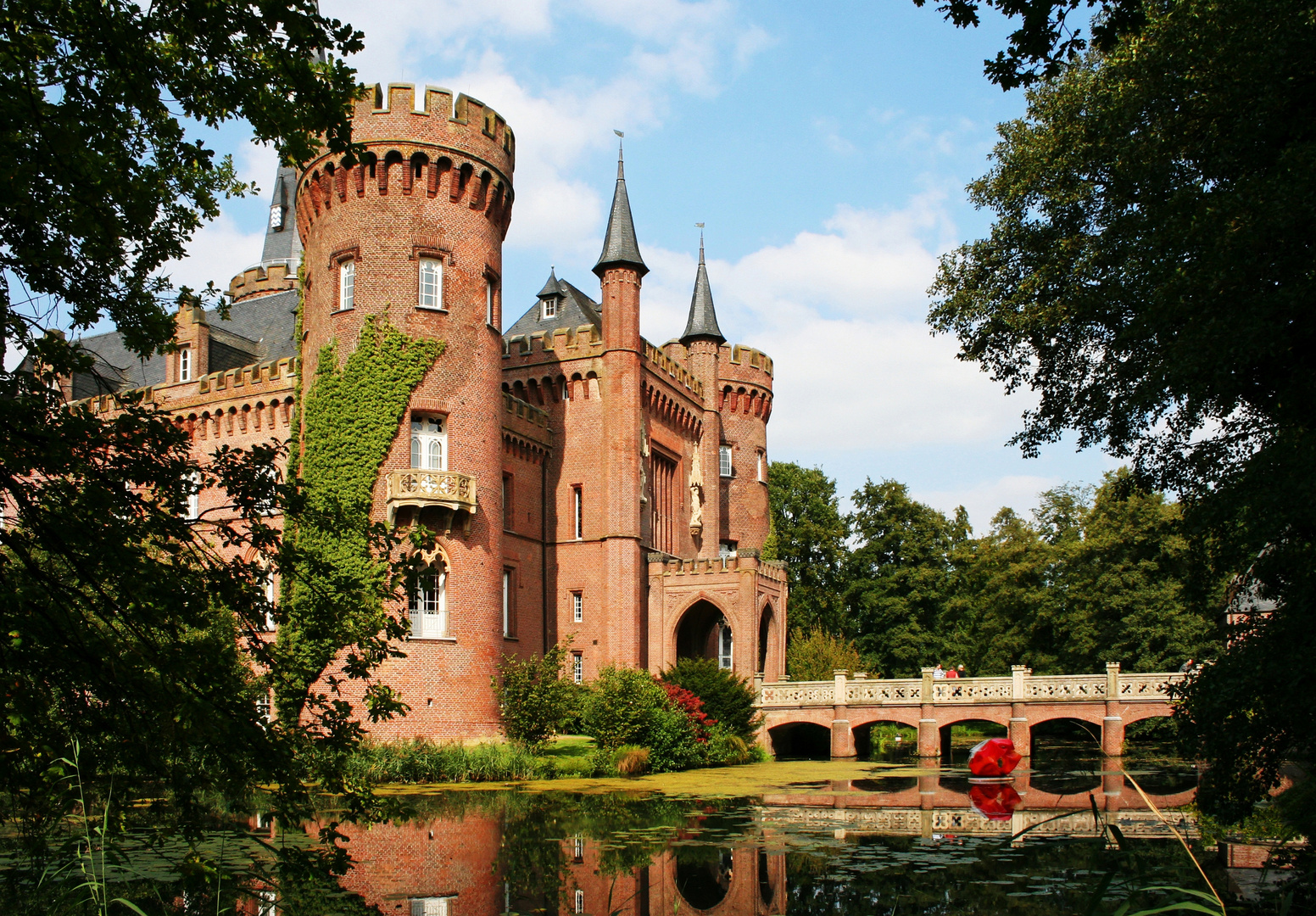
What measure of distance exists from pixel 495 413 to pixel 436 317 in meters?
2.80

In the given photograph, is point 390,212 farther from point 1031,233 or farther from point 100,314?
point 100,314

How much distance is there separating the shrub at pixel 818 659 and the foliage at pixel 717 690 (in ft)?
26.2

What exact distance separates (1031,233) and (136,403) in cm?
1346

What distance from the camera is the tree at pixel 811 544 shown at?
1970 inches

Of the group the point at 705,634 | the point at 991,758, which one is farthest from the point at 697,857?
the point at 705,634

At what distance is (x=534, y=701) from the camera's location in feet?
82.6

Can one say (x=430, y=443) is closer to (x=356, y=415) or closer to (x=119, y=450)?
(x=356, y=415)

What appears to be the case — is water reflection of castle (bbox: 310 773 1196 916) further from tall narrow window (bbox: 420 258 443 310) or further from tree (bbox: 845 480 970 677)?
tree (bbox: 845 480 970 677)

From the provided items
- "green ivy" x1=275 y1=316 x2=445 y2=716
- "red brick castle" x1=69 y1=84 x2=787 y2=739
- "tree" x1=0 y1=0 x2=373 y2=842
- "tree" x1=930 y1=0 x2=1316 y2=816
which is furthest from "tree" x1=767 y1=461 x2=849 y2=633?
"tree" x1=0 y1=0 x2=373 y2=842

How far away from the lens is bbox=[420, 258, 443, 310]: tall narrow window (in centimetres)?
2711

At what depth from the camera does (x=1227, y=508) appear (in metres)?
10.5

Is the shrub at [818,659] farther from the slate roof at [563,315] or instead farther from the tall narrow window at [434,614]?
the tall narrow window at [434,614]

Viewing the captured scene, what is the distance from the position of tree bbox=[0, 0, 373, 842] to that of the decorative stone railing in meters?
28.0

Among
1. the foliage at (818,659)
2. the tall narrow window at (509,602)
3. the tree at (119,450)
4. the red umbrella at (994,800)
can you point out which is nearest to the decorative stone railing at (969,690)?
the foliage at (818,659)
